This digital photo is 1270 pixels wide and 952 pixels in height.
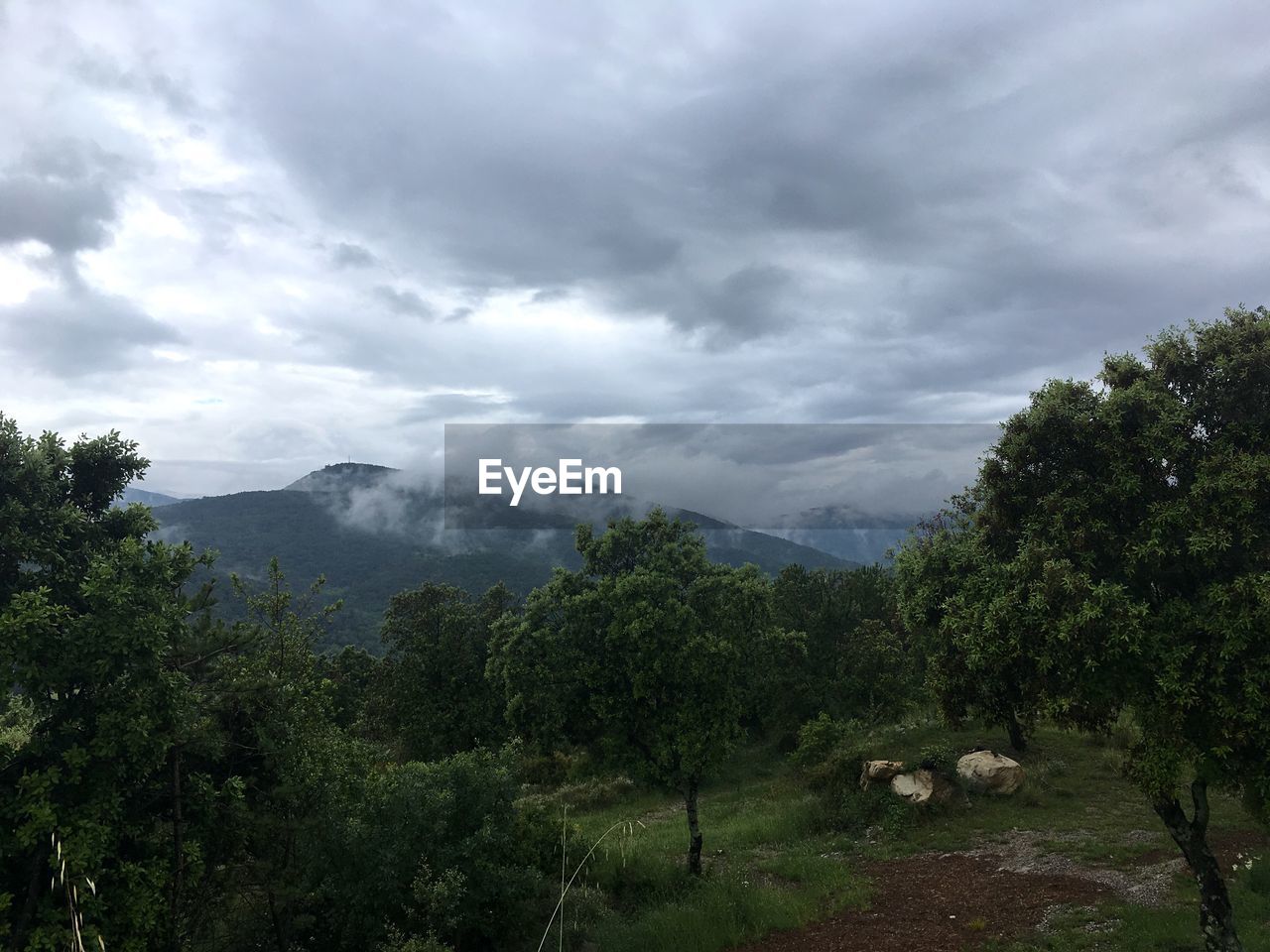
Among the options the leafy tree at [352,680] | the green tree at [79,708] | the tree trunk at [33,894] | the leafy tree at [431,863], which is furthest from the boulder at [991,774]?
the leafy tree at [352,680]

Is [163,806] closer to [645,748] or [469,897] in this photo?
[469,897]

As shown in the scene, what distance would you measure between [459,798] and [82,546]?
937 centimetres

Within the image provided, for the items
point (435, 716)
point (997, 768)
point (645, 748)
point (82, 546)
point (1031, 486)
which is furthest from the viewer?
point (435, 716)

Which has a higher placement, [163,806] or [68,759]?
[68,759]

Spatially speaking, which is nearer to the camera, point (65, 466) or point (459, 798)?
point (65, 466)

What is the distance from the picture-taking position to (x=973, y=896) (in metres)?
17.5

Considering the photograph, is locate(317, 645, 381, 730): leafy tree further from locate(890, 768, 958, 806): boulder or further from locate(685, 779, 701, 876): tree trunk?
locate(890, 768, 958, 806): boulder

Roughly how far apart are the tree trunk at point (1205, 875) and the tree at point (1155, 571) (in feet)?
0.10

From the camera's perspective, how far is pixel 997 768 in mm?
26109

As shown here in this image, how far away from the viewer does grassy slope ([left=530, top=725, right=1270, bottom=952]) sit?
594 inches

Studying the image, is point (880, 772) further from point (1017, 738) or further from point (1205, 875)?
point (1205, 875)

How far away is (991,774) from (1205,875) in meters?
14.1

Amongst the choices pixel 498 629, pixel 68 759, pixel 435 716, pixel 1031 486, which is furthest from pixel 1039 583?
pixel 435 716

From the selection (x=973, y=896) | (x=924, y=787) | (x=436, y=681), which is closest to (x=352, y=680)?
(x=436, y=681)
